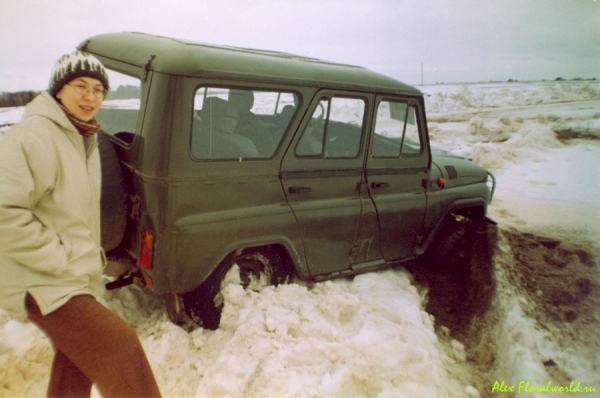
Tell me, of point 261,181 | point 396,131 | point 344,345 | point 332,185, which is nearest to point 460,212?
point 396,131

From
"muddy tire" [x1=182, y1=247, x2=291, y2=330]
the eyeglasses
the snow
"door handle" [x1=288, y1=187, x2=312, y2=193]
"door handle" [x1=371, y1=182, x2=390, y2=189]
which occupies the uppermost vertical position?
the eyeglasses

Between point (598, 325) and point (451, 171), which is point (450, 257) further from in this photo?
point (598, 325)

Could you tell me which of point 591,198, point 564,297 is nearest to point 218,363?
point 564,297

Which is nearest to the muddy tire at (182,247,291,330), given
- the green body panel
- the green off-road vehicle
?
the green off-road vehicle

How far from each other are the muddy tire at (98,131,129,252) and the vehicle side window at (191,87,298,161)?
0.51 metres

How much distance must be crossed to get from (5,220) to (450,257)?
4080 millimetres

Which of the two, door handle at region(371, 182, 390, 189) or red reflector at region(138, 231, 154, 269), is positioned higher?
door handle at region(371, 182, 390, 189)

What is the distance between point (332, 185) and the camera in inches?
141

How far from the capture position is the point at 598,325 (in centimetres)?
354

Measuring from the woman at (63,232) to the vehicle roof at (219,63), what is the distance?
786mm

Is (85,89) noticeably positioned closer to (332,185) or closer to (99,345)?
(99,345)

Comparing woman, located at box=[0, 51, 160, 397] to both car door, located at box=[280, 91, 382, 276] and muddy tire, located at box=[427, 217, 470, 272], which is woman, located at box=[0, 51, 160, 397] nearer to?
car door, located at box=[280, 91, 382, 276]

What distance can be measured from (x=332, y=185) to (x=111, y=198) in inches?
66.3

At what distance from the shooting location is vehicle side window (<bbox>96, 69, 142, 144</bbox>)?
2963 mm
